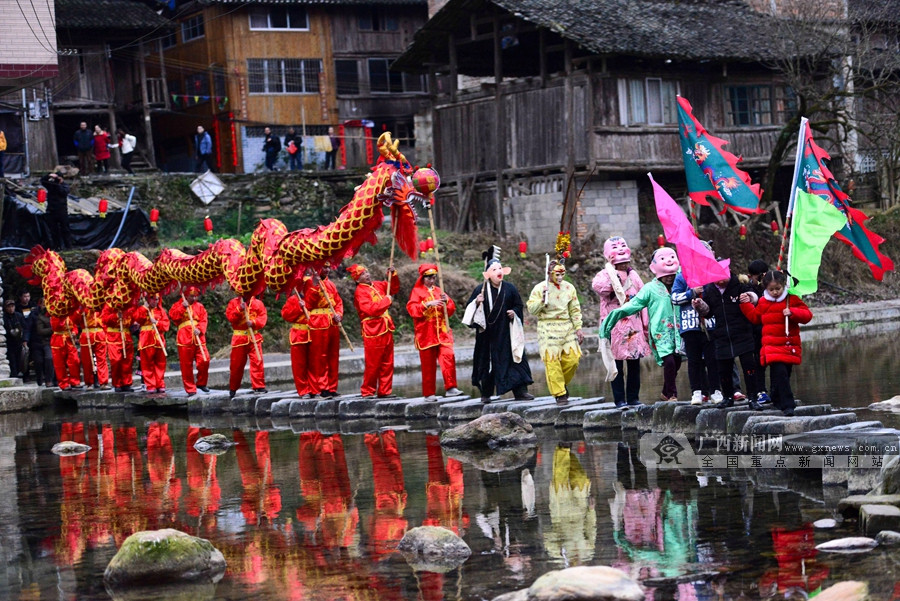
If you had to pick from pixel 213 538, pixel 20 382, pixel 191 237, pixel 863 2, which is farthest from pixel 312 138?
pixel 213 538

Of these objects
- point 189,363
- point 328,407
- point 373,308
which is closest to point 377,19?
point 189,363

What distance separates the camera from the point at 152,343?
21.4 meters

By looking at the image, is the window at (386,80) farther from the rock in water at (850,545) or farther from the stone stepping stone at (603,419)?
the rock in water at (850,545)

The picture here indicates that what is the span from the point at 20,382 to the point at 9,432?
A: 5.23m

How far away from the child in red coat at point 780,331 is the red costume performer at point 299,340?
A: 8.00 m

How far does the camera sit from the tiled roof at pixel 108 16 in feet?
136

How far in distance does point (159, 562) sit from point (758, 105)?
31.4m

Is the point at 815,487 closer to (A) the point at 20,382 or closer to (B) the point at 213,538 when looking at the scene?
(B) the point at 213,538

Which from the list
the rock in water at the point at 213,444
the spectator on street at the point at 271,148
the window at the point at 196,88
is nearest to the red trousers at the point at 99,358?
the rock in water at the point at 213,444

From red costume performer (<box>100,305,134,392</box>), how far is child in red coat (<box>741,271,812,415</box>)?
1347 centimetres

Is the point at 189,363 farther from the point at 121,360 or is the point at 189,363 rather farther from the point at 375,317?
the point at 375,317

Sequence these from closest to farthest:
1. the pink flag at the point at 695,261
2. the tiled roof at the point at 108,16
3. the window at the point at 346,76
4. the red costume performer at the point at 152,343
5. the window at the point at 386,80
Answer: the pink flag at the point at 695,261
the red costume performer at the point at 152,343
the tiled roof at the point at 108,16
the window at the point at 346,76
the window at the point at 386,80

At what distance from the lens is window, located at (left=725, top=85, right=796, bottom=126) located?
36.5m

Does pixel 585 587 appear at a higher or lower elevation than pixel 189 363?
higher
